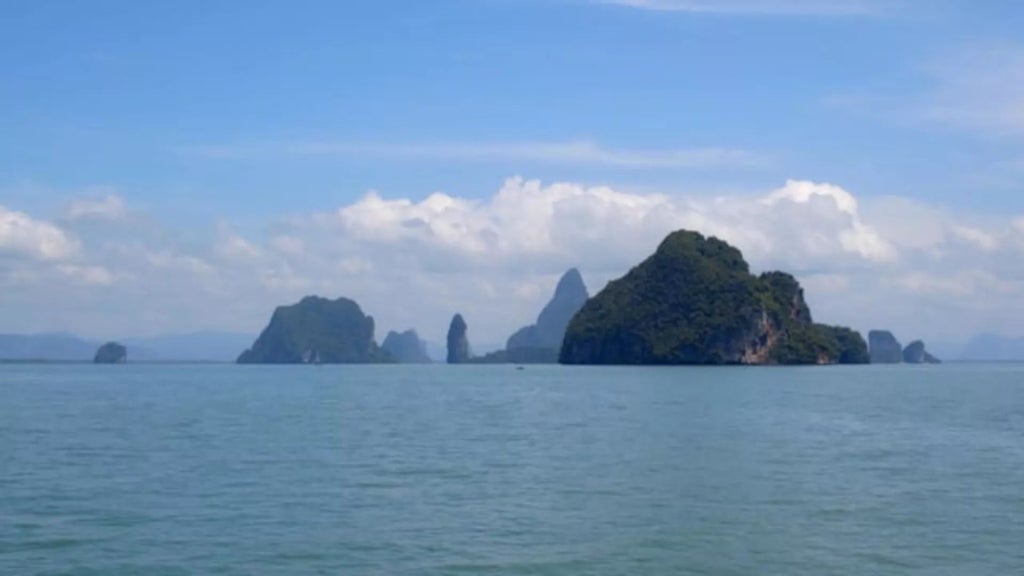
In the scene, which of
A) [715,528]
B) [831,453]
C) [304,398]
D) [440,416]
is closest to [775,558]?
[715,528]

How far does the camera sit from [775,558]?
23594mm

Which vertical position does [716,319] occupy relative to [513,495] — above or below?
above

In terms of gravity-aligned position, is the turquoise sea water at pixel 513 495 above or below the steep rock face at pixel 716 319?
below

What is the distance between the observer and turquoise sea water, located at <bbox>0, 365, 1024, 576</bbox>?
23641 mm

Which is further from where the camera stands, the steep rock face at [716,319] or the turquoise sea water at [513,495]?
the steep rock face at [716,319]

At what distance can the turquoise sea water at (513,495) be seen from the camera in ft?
77.6

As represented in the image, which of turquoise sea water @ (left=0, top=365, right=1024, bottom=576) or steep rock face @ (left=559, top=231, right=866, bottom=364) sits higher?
steep rock face @ (left=559, top=231, right=866, bottom=364)

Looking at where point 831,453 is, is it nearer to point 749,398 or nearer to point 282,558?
point 282,558

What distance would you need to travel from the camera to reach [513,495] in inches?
1267

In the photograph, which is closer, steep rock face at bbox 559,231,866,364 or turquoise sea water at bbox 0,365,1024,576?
turquoise sea water at bbox 0,365,1024,576

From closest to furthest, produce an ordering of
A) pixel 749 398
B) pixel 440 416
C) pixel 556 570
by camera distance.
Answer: pixel 556 570 < pixel 440 416 < pixel 749 398

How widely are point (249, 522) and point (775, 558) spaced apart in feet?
40.5

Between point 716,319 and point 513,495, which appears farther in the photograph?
point 716,319

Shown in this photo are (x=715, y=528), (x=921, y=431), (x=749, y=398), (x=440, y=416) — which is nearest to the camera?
Answer: (x=715, y=528)
